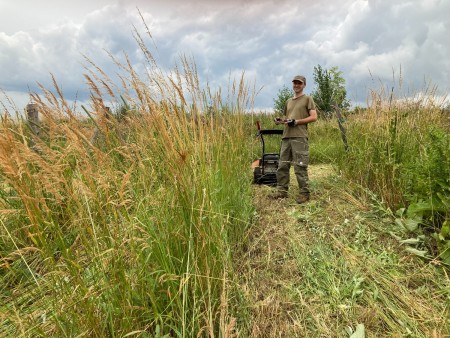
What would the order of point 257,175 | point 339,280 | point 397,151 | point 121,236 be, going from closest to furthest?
1. point 121,236
2. point 339,280
3. point 397,151
4. point 257,175

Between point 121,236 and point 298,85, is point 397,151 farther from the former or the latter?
point 121,236

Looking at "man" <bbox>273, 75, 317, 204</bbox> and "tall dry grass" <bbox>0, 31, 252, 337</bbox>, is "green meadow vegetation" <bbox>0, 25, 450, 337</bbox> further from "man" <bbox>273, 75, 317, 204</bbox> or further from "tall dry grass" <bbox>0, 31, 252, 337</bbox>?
"man" <bbox>273, 75, 317, 204</bbox>

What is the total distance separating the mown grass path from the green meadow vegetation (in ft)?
0.05

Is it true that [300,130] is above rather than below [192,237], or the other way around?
above

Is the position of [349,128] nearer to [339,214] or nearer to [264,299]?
[339,214]

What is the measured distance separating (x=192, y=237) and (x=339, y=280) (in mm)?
1409

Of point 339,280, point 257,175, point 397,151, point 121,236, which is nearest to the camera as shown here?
point 121,236

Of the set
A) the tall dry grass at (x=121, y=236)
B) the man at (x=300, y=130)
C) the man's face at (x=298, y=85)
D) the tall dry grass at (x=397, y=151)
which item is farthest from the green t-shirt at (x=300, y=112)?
the tall dry grass at (x=121, y=236)

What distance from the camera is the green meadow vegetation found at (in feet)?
4.81

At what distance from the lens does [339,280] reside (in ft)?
8.18

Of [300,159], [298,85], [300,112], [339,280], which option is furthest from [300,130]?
[339,280]

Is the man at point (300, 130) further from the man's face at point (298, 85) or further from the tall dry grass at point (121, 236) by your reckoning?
the tall dry grass at point (121, 236)

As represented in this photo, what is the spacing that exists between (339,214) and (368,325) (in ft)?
5.85

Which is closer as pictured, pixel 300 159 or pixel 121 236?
pixel 121 236
